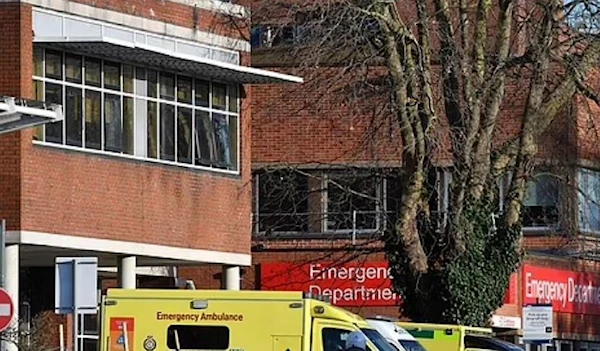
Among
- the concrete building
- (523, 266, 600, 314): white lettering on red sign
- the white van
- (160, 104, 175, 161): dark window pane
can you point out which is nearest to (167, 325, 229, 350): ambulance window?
the white van

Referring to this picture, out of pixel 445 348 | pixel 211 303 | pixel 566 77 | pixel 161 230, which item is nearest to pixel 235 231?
pixel 161 230

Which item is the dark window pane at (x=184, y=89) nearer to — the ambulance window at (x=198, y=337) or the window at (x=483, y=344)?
the window at (x=483, y=344)

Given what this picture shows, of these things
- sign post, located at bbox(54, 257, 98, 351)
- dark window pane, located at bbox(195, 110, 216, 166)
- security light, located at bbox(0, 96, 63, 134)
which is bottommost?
sign post, located at bbox(54, 257, 98, 351)

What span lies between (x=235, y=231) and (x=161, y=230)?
8.12 ft

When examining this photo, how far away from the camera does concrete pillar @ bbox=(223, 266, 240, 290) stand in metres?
36.4

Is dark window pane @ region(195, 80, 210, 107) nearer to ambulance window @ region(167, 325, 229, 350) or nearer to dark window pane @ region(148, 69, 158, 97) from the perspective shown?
dark window pane @ region(148, 69, 158, 97)

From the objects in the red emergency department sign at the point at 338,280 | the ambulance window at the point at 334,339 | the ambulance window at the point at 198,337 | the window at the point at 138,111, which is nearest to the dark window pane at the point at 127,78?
the window at the point at 138,111

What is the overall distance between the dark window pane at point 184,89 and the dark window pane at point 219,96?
76 cm

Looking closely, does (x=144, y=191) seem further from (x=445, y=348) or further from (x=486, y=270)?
(x=445, y=348)

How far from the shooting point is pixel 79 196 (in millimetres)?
31750

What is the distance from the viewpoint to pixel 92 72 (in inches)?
1280

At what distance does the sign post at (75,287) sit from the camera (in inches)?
806

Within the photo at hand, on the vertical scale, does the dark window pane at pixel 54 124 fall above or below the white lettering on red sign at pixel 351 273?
above

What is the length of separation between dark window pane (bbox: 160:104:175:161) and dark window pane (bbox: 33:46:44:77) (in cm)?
361
